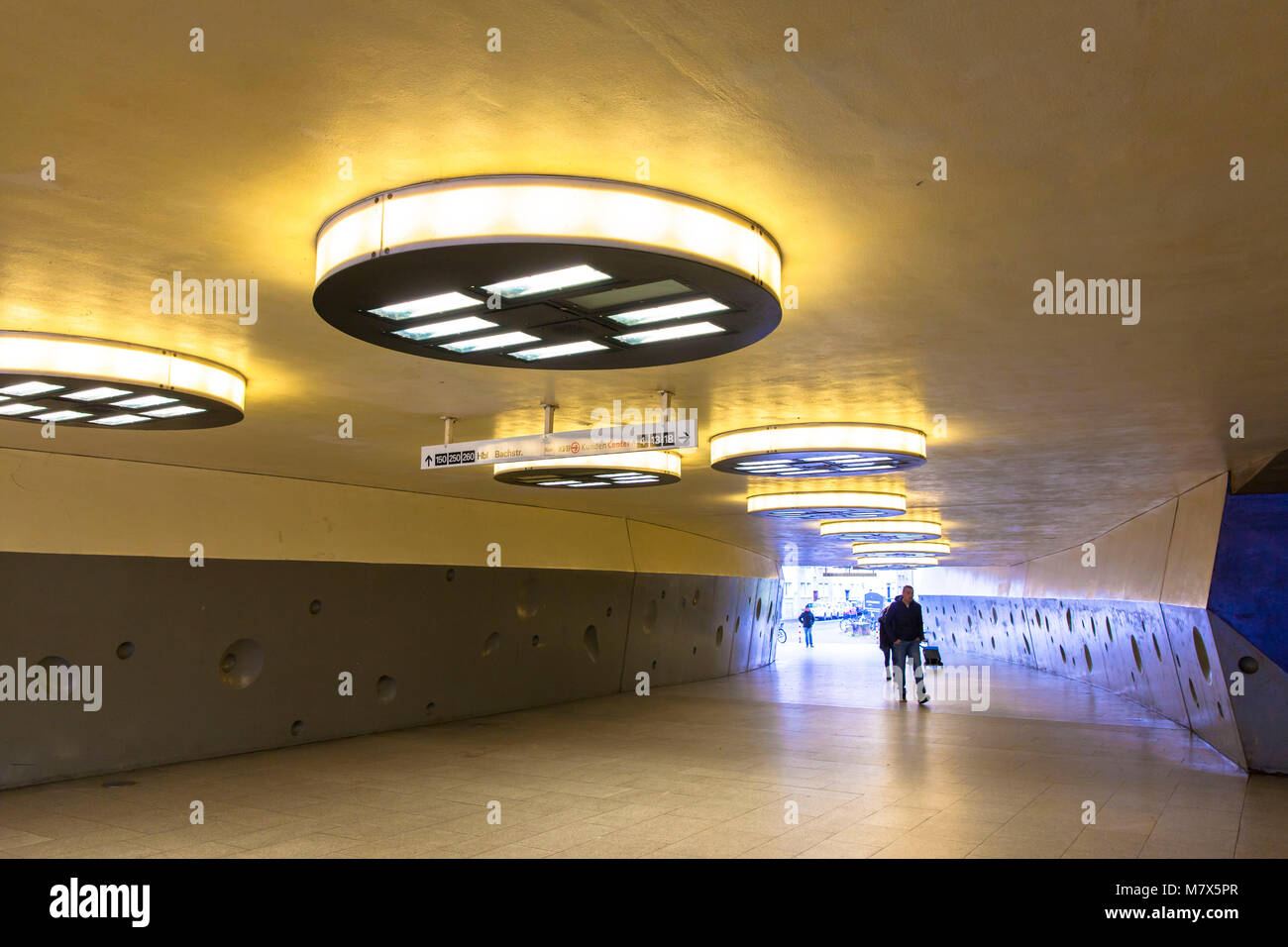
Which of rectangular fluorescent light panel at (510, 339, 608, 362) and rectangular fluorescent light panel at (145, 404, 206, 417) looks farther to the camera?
rectangular fluorescent light panel at (145, 404, 206, 417)

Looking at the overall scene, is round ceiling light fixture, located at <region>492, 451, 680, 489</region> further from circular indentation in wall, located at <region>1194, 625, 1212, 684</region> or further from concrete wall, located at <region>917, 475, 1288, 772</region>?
circular indentation in wall, located at <region>1194, 625, 1212, 684</region>

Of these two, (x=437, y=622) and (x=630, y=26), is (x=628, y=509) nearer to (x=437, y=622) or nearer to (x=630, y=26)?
(x=437, y=622)

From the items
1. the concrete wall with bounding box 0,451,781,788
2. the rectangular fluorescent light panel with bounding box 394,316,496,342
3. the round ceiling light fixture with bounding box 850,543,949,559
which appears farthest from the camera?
the round ceiling light fixture with bounding box 850,543,949,559

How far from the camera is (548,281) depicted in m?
5.62

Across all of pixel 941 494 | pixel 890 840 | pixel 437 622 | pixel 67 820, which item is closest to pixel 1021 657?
pixel 941 494

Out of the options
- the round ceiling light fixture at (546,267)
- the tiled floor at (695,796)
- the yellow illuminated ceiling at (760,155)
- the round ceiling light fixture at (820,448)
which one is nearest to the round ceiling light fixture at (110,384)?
the yellow illuminated ceiling at (760,155)

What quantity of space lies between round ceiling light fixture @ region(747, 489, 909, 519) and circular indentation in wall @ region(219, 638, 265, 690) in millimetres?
9753

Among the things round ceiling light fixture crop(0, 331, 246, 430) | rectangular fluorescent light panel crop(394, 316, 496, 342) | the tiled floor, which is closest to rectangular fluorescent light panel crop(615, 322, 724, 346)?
rectangular fluorescent light panel crop(394, 316, 496, 342)

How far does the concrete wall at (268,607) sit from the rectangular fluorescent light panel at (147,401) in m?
4.69

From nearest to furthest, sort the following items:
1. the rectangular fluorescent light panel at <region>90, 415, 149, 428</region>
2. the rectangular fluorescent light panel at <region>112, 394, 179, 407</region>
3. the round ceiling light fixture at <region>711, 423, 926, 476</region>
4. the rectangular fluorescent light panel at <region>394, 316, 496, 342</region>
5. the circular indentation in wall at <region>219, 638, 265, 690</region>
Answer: the rectangular fluorescent light panel at <region>394, 316, 496, 342</region>
the rectangular fluorescent light panel at <region>112, 394, 179, 407</region>
the rectangular fluorescent light panel at <region>90, 415, 149, 428</region>
the round ceiling light fixture at <region>711, 423, 926, 476</region>
the circular indentation in wall at <region>219, 638, 265, 690</region>

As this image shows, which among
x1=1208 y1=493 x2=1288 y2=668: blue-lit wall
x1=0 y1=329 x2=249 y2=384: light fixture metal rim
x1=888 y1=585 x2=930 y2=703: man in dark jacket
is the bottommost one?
x1=888 y1=585 x2=930 y2=703: man in dark jacket

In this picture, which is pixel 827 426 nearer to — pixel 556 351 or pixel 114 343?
pixel 556 351

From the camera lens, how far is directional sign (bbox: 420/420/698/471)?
8633 mm

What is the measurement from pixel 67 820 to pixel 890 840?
29.0ft
